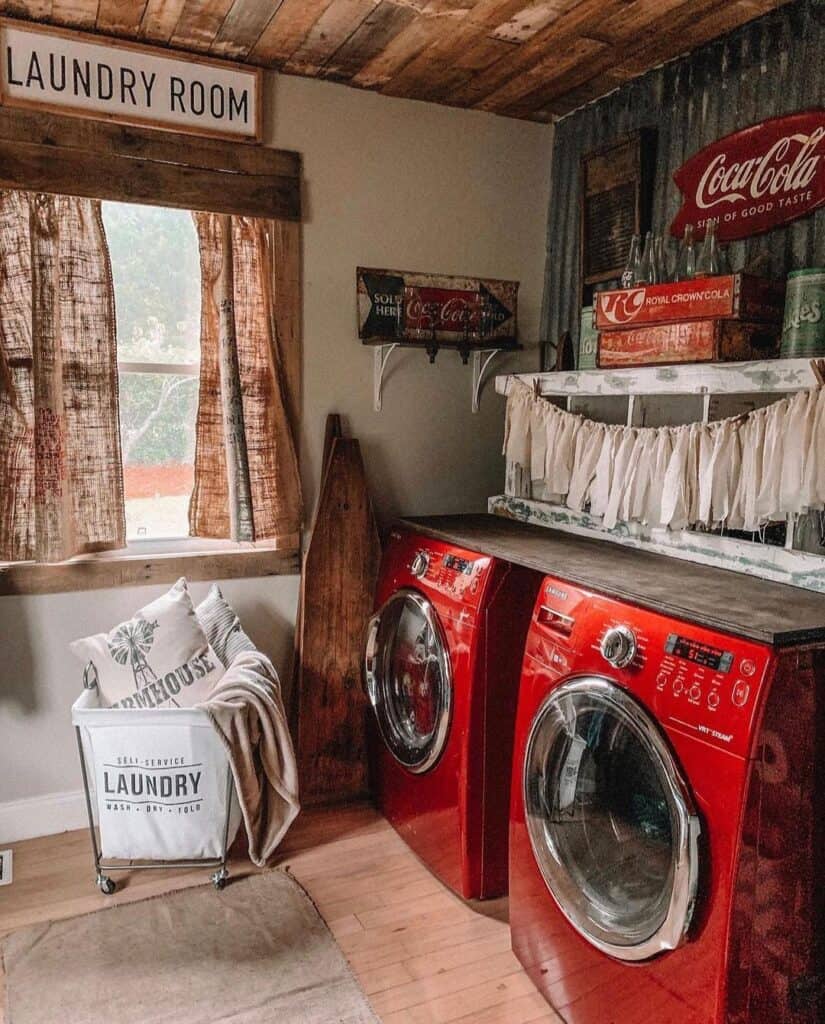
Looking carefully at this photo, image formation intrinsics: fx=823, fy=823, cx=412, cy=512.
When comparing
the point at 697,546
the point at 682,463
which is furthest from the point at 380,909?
the point at 682,463

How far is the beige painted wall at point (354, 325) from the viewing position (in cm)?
272

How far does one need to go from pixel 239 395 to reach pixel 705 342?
1487mm

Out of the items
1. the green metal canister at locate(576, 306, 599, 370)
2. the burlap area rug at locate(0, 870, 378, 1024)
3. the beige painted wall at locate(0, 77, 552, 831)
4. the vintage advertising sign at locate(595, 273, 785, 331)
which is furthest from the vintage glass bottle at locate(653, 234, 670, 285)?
the burlap area rug at locate(0, 870, 378, 1024)

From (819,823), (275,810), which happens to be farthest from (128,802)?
(819,823)

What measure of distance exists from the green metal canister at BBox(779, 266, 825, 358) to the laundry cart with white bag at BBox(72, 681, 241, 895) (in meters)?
1.86

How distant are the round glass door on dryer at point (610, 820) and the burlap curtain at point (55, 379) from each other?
1608 millimetres

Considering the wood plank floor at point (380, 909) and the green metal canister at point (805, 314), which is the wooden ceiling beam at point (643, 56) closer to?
the green metal canister at point (805, 314)

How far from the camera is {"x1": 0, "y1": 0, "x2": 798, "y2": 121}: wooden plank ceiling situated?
7.37 ft

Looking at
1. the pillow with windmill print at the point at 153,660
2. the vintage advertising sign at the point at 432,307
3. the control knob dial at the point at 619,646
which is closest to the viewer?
the control knob dial at the point at 619,646

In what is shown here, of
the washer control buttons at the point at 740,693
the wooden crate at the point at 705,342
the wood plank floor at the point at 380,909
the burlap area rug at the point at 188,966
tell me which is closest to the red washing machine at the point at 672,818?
the washer control buttons at the point at 740,693

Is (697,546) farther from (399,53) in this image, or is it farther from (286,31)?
(286,31)

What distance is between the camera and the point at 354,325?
298cm

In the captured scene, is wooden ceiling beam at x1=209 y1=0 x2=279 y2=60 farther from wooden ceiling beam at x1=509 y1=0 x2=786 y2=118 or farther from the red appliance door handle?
the red appliance door handle

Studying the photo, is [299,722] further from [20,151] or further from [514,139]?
[514,139]
